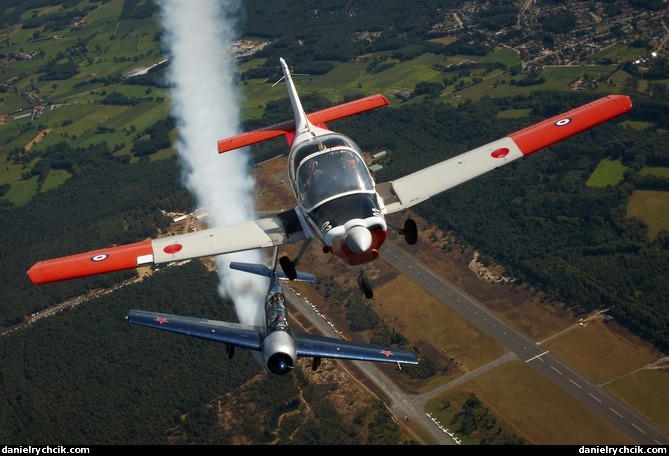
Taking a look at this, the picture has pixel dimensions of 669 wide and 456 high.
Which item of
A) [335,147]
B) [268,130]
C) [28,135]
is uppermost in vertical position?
[335,147]

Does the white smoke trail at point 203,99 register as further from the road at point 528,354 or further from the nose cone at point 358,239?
the nose cone at point 358,239

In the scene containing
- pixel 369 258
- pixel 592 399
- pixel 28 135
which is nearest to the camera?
pixel 369 258

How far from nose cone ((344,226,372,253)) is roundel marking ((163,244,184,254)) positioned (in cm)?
1270

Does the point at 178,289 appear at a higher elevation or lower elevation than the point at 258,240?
lower

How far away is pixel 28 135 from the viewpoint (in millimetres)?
186750

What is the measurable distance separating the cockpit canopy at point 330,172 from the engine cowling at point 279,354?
12.2 metres

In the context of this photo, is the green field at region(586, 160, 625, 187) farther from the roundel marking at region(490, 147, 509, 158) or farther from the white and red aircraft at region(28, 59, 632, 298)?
the roundel marking at region(490, 147, 509, 158)

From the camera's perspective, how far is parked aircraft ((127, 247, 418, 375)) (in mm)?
58000

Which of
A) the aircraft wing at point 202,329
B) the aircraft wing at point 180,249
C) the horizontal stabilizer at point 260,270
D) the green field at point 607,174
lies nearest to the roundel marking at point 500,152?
the aircraft wing at point 180,249

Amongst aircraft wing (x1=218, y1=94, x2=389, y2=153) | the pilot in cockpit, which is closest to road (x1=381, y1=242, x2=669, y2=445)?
aircraft wing (x1=218, y1=94, x2=389, y2=153)

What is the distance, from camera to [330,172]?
4991 cm

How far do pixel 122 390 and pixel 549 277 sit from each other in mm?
54951

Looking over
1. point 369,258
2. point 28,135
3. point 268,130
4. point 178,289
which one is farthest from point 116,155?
point 369,258

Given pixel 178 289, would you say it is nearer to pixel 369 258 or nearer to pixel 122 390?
pixel 122 390
